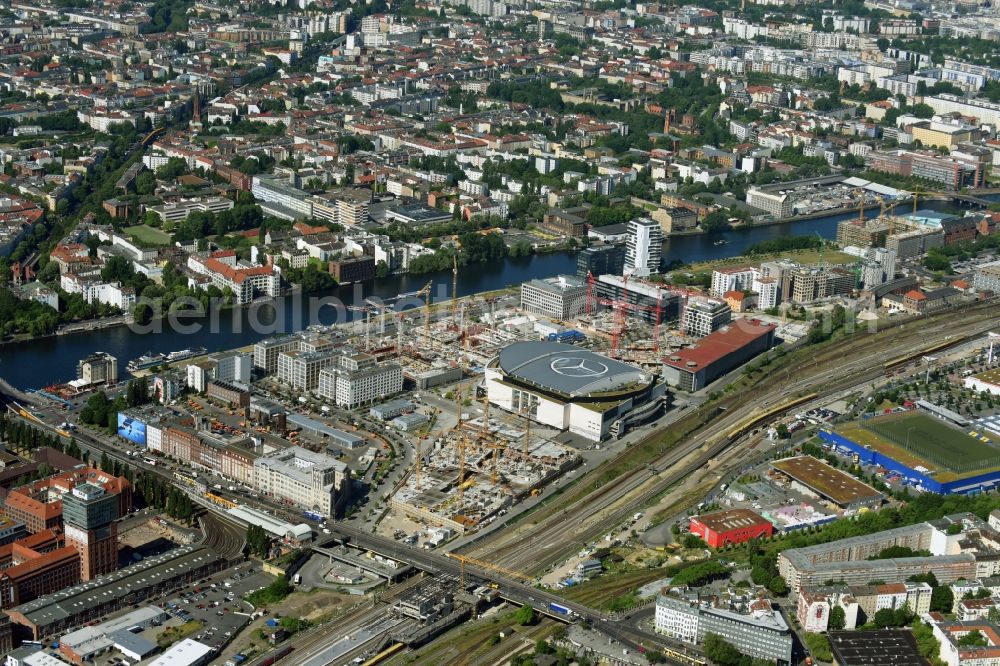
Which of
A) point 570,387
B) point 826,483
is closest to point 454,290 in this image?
point 570,387

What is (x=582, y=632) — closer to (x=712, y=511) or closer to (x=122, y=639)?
(x=712, y=511)

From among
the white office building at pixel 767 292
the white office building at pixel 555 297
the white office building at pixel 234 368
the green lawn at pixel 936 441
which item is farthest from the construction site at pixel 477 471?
the white office building at pixel 767 292

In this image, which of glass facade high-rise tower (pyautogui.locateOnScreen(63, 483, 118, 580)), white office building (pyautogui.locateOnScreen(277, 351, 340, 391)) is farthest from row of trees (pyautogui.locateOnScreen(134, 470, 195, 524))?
white office building (pyautogui.locateOnScreen(277, 351, 340, 391))

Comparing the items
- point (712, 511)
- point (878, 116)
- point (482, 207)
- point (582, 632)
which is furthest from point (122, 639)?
point (878, 116)

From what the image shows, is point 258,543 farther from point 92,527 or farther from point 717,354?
point 717,354

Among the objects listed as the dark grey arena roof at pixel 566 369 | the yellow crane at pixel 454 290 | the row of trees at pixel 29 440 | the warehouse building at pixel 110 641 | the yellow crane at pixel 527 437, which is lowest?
the warehouse building at pixel 110 641

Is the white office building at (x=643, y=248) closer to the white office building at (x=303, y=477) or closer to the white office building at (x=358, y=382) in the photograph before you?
the white office building at (x=358, y=382)

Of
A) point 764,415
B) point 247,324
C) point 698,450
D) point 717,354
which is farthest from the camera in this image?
point 247,324
